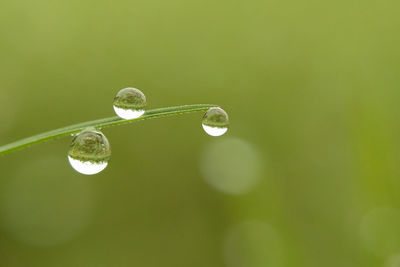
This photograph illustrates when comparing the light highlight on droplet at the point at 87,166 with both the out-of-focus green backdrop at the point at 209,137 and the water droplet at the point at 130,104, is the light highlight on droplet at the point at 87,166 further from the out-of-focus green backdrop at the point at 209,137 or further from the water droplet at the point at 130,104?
the out-of-focus green backdrop at the point at 209,137

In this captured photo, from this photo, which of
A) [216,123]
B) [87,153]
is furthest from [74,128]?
[216,123]

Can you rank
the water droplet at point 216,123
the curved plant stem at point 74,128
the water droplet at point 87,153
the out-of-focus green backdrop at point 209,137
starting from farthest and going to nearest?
1. the out-of-focus green backdrop at point 209,137
2. the water droplet at point 216,123
3. the water droplet at point 87,153
4. the curved plant stem at point 74,128

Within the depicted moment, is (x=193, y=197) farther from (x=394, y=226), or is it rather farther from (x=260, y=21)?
(x=260, y=21)

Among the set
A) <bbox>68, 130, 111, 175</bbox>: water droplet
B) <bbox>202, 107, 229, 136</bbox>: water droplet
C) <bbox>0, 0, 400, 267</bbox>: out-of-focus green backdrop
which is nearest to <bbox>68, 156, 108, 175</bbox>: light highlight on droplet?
<bbox>68, 130, 111, 175</bbox>: water droplet

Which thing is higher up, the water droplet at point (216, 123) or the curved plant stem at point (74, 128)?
the water droplet at point (216, 123)

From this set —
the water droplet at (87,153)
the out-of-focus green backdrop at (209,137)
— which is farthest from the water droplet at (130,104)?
the out-of-focus green backdrop at (209,137)

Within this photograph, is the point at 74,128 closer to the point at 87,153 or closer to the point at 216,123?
the point at 87,153

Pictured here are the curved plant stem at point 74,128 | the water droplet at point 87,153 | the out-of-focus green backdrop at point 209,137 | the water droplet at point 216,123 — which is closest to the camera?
the curved plant stem at point 74,128
